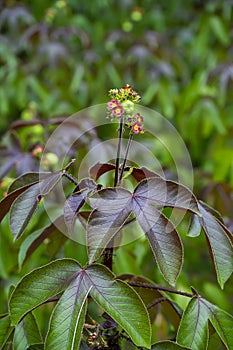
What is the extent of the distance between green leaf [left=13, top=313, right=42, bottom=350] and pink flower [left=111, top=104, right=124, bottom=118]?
12.2 inches

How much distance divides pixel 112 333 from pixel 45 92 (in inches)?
64.8

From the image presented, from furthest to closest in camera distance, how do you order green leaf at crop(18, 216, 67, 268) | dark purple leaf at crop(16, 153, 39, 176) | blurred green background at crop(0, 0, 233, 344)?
blurred green background at crop(0, 0, 233, 344)
dark purple leaf at crop(16, 153, 39, 176)
green leaf at crop(18, 216, 67, 268)

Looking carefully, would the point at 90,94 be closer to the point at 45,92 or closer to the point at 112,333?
the point at 45,92

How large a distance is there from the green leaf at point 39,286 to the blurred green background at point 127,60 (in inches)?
54.2

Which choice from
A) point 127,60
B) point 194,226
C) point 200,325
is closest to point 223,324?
point 200,325

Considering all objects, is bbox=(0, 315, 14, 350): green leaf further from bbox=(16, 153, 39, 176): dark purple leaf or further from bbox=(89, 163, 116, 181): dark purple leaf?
bbox=(16, 153, 39, 176): dark purple leaf

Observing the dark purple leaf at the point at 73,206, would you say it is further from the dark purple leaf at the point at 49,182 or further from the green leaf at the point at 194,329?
the green leaf at the point at 194,329

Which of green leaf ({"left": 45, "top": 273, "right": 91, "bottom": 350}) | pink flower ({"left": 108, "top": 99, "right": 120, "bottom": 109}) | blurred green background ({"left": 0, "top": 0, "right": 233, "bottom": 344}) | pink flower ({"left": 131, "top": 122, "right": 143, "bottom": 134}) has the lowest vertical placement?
green leaf ({"left": 45, "top": 273, "right": 91, "bottom": 350})

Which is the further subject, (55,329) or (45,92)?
(45,92)

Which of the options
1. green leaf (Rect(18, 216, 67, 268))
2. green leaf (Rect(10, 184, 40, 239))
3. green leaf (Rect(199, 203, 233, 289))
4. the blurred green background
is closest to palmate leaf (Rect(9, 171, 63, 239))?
green leaf (Rect(10, 184, 40, 239))

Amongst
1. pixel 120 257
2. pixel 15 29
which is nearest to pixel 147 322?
pixel 120 257

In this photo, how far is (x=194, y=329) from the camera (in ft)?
2.42

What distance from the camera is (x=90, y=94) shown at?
2377 mm

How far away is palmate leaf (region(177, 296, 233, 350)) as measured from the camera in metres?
0.74
